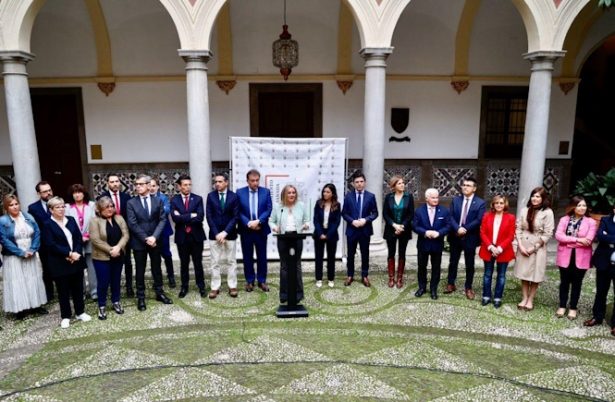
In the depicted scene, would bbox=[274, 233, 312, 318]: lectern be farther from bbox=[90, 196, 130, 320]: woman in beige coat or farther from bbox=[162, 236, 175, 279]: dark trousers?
bbox=[90, 196, 130, 320]: woman in beige coat

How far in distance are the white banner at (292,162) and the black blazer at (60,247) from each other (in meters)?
2.77

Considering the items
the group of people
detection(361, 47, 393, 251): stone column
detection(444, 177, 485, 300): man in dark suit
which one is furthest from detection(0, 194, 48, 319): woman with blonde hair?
detection(444, 177, 485, 300): man in dark suit

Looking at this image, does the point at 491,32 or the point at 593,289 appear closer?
the point at 593,289

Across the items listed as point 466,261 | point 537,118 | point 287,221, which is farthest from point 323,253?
point 537,118

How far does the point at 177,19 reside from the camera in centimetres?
725

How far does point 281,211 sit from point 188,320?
181 cm

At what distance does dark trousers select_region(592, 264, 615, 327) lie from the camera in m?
5.19

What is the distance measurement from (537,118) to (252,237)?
17.6 feet

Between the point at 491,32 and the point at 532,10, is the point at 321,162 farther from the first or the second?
the point at 491,32

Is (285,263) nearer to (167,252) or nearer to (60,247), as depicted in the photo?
(167,252)

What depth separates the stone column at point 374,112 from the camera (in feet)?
24.9

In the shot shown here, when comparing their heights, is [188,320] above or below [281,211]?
below

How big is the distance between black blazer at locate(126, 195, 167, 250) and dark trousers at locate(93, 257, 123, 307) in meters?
0.31

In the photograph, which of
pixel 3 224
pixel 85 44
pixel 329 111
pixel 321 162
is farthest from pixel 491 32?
pixel 3 224
